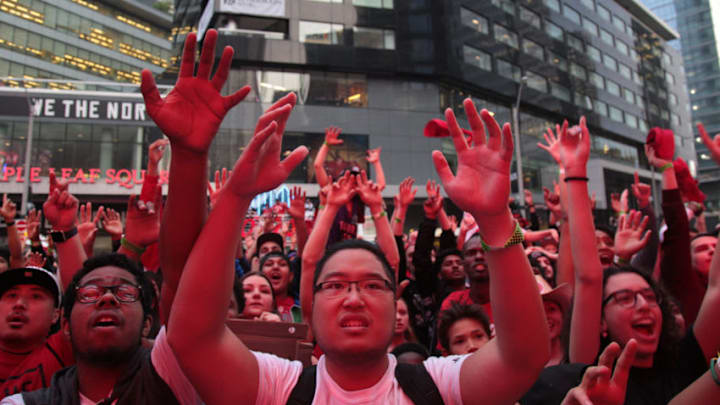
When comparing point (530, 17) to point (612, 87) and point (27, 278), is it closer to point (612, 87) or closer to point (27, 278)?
point (612, 87)

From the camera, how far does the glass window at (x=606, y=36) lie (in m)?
44.7

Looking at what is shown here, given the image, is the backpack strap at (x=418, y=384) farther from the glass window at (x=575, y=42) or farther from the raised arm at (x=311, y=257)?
the glass window at (x=575, y=42)

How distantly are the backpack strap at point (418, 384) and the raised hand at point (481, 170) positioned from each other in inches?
25.5

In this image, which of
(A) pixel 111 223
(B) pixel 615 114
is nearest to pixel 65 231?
(A) pixel 111 223

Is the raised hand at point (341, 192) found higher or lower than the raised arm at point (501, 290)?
higher

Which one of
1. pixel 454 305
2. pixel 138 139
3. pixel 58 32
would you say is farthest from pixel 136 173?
pixel 454 305

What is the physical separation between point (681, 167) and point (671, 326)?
2.85 metres

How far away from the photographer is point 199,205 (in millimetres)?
1750

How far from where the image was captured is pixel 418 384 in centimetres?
174

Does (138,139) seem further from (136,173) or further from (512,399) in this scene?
(512,399)

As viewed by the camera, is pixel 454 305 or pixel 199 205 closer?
pixel 199 205

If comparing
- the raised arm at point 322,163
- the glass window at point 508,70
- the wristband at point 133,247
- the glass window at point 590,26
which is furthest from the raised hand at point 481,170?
the glass window at point 590,26

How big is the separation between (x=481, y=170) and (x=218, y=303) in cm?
107

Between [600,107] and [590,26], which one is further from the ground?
[590,26]
